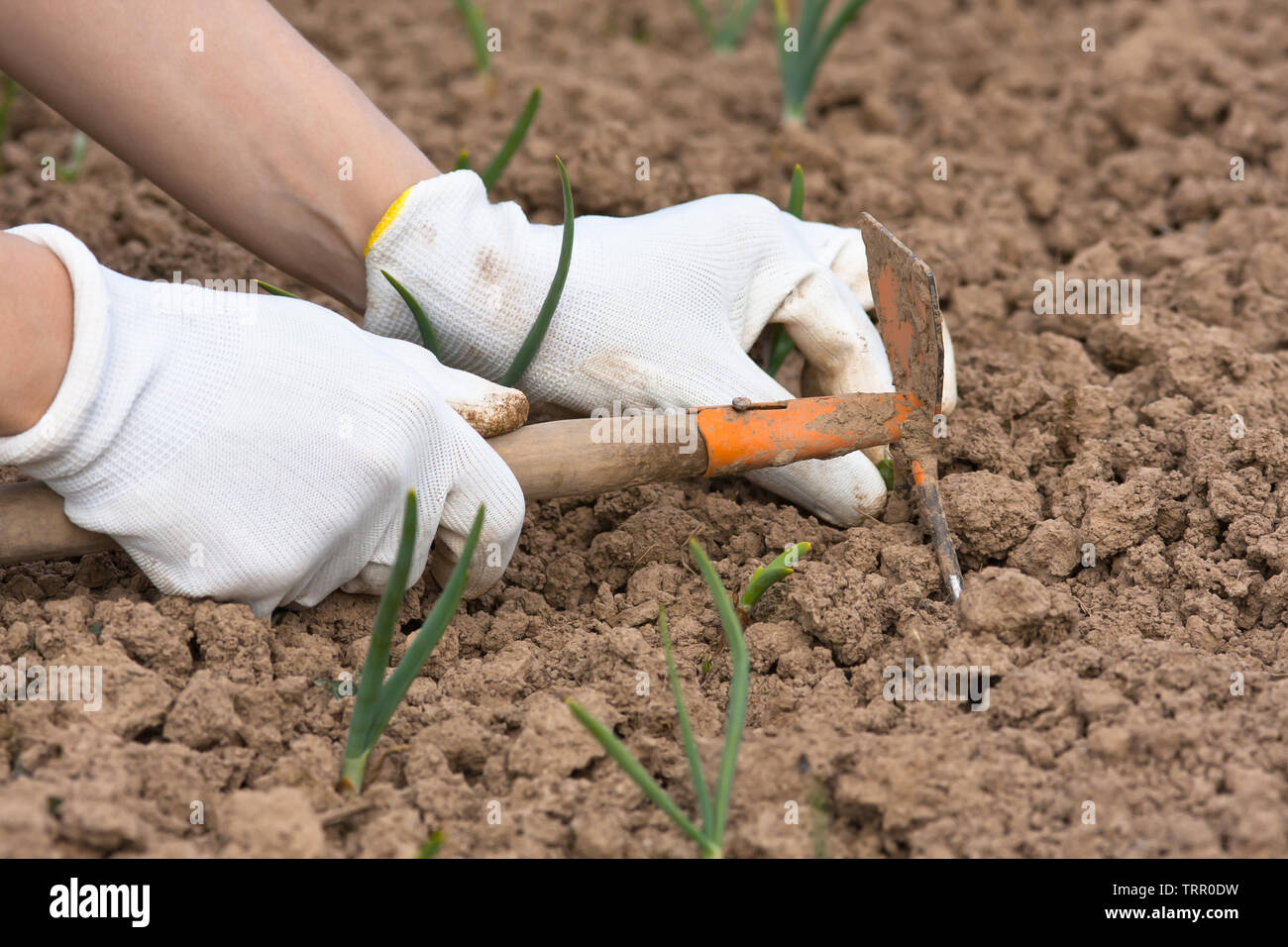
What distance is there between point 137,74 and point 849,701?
1270mm

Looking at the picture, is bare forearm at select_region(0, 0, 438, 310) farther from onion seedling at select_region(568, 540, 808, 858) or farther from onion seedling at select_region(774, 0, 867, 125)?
onion seedling at select_region(774, 0, 867, 125)

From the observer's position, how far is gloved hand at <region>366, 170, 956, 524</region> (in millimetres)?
1736

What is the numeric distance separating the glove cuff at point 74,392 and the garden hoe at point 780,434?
505 mm

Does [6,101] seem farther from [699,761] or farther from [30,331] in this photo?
[699,761]

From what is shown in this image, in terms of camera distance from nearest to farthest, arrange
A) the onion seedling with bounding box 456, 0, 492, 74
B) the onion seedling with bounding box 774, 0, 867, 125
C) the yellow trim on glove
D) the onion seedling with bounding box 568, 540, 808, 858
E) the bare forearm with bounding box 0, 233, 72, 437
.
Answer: the onion seedling with bounding box 568, 540, 808, 858 < the bare forearm with bounding box 0, 233, 72, 437 < the yellow trim on glove < the onion seedling with bounding box 774, 0, 867, 125 < the onion seedling with bounding box 456, 0, 492, 74

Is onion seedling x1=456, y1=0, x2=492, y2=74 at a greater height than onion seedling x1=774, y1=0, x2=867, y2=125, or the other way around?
onion seedling x1=456, y1=0, x2=492, y2=74

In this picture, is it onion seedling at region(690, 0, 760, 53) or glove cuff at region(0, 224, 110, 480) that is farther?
onion seedling at region(690, 0, 760, 53)

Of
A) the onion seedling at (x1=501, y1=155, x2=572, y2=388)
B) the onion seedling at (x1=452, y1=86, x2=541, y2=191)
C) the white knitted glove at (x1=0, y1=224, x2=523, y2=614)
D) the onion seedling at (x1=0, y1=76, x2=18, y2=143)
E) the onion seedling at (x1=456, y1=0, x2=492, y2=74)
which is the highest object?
the onion seedling at (x1=456, y1=0, x2=492, y2=74)

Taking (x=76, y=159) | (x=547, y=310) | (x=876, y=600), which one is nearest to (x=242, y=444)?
(x=547, y=310)

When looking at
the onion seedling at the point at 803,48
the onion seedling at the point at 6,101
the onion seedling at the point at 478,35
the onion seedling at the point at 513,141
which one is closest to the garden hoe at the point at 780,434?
the onion seedling at the point at 513,141

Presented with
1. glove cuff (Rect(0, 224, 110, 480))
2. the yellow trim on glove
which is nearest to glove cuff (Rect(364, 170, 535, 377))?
the yellow trim on glove

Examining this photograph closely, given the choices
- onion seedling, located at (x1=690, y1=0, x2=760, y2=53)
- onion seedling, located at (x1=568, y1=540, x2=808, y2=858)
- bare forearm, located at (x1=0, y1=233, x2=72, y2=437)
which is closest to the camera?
onion seedling, located at (x1=568, y1=540, x2=808, y2=858)

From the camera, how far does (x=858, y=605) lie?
1561 mm

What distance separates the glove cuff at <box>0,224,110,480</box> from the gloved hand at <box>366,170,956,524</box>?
0.43 m
